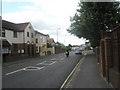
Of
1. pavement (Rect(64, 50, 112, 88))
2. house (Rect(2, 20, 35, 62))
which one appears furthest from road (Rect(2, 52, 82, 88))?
house (Rect(2, 20, 35, 62))

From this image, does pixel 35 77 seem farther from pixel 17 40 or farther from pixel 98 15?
pixel 17 40

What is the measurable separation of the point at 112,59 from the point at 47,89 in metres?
3.43

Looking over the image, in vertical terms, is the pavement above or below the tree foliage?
below

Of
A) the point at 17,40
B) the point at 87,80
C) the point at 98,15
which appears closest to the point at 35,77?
the point at 87,80

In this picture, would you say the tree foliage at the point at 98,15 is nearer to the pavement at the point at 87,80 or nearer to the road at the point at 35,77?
the road at the point at 35,77

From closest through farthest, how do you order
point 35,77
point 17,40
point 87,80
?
point 87,80, point 35,77, point 17,40

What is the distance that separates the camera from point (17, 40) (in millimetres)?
40969

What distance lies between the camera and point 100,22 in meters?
25.2

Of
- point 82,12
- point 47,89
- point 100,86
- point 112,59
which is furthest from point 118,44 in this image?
point 82,12

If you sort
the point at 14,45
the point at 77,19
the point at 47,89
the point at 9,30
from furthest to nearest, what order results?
the point at 14,45 < the point at 9,30 < the point at 77,19 < the point at 47,89

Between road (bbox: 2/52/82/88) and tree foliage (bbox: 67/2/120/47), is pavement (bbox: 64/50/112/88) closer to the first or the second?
road (bbox: 2/52/82/88)

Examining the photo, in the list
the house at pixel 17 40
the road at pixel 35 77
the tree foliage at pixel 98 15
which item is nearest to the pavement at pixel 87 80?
the road at pixel 35 77

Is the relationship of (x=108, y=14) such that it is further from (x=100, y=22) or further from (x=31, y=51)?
(x=31, y=51)

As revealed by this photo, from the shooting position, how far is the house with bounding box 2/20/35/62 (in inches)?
1299
